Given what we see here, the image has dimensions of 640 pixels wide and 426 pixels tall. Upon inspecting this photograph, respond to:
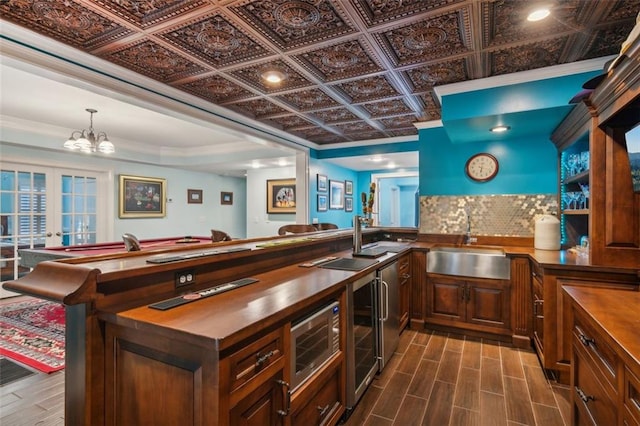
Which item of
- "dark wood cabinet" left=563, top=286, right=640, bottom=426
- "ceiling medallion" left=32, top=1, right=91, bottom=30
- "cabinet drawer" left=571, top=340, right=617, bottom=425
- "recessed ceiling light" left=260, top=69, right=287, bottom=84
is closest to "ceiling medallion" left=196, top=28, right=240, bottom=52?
"recessed ceiling light" left=260, top=69, right=287, bottom=84

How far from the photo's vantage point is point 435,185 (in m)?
4.23

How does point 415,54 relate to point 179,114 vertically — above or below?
above

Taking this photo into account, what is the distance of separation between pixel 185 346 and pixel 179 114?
2954mm

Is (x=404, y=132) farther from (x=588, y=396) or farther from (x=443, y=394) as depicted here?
(x=588, y=396)

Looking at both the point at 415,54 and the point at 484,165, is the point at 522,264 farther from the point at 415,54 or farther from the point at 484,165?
the point at 415,54

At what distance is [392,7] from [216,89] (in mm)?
2002

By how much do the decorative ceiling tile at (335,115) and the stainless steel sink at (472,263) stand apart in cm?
200

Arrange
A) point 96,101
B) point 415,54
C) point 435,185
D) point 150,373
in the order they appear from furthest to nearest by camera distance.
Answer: point 435,185 < point 96,101 < point 415,54 < point 150,373

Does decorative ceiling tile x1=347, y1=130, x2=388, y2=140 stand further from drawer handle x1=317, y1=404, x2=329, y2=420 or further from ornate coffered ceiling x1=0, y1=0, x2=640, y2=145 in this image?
drawer handle x1=317, y1=404, x2=329, y2=420

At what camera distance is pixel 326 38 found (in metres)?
2.29

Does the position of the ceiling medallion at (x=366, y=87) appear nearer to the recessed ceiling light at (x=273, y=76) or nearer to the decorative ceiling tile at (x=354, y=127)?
the recessed ceiling light at (x=273, y=76)

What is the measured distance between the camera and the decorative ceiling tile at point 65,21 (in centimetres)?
190

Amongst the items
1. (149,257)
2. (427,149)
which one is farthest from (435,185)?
(149,257)

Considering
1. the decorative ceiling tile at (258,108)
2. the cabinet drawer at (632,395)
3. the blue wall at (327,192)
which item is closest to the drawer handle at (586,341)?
the cabinet drawer at (632,395)
